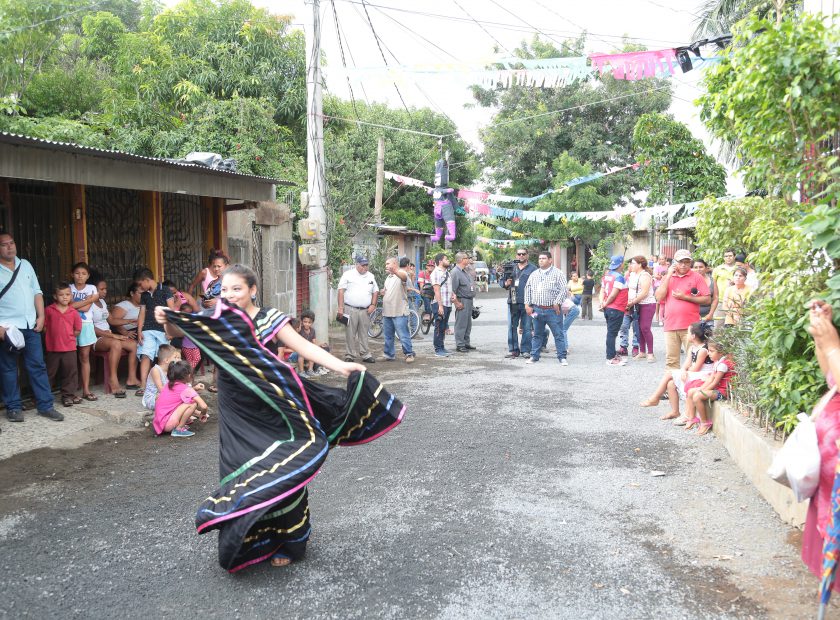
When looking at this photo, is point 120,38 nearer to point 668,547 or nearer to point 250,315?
point 250,315

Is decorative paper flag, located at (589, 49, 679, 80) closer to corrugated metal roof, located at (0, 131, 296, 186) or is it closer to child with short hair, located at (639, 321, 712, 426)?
child with short hair, located at (639, 321, 712, 426)

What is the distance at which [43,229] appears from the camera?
8.35 meters

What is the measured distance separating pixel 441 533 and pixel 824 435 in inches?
84.8

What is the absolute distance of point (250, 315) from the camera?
386 centimetres

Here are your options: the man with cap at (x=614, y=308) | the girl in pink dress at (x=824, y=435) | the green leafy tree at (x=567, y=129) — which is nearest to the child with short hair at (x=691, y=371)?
the man with cap at (x=614, y=308)

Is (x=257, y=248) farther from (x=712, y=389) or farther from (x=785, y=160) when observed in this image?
(x=785, y=160)

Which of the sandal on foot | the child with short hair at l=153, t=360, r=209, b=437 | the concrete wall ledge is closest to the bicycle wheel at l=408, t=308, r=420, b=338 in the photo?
the child with short hair at l=153, t=360, r=209, b=437

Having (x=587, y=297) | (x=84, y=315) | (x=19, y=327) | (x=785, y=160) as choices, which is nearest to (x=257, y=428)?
(x=785, y=160)

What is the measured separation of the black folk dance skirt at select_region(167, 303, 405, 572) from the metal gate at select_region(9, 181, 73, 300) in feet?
17.7

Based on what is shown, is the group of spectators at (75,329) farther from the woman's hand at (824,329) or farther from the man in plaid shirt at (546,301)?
the woman's hand at (824,329)

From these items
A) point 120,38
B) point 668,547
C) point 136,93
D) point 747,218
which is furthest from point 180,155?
point 668,547

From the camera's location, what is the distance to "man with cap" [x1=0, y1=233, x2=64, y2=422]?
6.59 m

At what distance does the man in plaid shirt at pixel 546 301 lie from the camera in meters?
11.2

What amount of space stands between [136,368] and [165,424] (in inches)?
82.0
